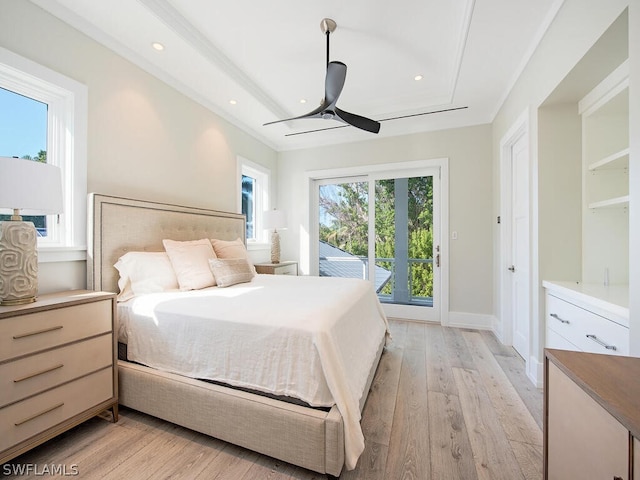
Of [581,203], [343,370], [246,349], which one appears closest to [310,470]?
[343,370]

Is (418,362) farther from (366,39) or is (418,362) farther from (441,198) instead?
(366,39)

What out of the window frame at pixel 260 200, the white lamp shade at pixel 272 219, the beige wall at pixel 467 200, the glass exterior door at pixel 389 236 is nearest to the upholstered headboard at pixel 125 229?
the white lamp shade at pixel 272 219

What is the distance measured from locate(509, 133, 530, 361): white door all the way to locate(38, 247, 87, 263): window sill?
11.9 ft

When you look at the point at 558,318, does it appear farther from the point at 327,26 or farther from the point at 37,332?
the point at 37,332

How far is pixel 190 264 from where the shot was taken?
7.64 feet

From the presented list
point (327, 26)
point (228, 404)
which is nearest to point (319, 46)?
point (327, 26)

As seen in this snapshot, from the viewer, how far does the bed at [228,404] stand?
125cm

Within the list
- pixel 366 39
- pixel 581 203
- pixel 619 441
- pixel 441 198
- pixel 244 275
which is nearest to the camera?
pixel 619 441

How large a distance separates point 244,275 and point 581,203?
9.22ft

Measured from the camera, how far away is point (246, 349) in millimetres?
1444

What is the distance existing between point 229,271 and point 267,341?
4.00 feet

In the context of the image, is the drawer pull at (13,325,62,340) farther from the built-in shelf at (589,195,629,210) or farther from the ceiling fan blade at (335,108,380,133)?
the built-in shelf at (589,195,629,210)

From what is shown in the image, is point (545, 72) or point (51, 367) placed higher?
point (545, 72)

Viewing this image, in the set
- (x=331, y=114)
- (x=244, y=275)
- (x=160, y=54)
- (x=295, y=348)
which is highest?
(x=160, y=54)
